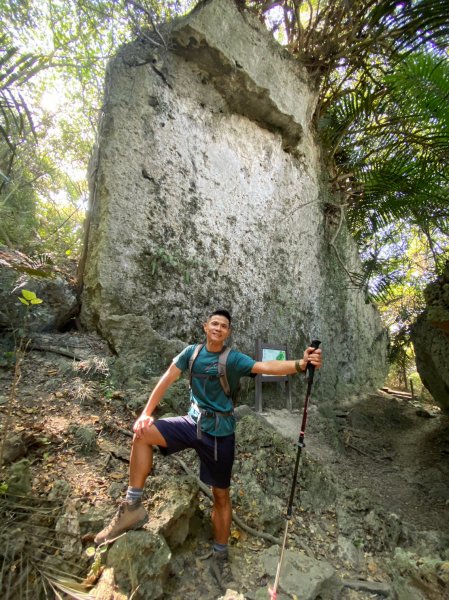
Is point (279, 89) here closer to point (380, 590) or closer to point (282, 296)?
point (282, 296)

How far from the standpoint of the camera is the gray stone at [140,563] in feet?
6.05

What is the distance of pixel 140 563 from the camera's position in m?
1.92

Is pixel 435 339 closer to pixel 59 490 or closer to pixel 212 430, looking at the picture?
pixel 212 430

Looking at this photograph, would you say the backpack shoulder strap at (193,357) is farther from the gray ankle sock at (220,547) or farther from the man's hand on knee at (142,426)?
the gray ankle sock at (220,547)

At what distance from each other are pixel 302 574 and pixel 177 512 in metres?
Result: 0.89

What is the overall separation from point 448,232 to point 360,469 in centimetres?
348

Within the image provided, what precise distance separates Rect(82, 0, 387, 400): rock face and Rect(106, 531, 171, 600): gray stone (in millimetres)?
1861

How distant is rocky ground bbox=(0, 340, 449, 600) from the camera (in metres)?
1.91

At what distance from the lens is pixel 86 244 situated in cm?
412

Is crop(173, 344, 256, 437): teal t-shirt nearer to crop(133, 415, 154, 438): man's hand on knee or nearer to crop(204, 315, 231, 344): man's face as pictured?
crop(204, 315, 231, 344): man's face

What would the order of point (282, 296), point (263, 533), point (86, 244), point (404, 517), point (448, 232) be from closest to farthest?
1. point (263, 533)
2. point (404, 517)
3. point (86, 244)
4. point (448, 232)
5. point (282, 296)

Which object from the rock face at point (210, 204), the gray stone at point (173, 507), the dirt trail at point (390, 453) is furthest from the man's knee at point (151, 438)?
the dirt trail at point (390, 453)

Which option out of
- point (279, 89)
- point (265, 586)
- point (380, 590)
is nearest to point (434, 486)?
point (380, 590)

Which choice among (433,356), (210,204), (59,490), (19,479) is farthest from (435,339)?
(19,479)
